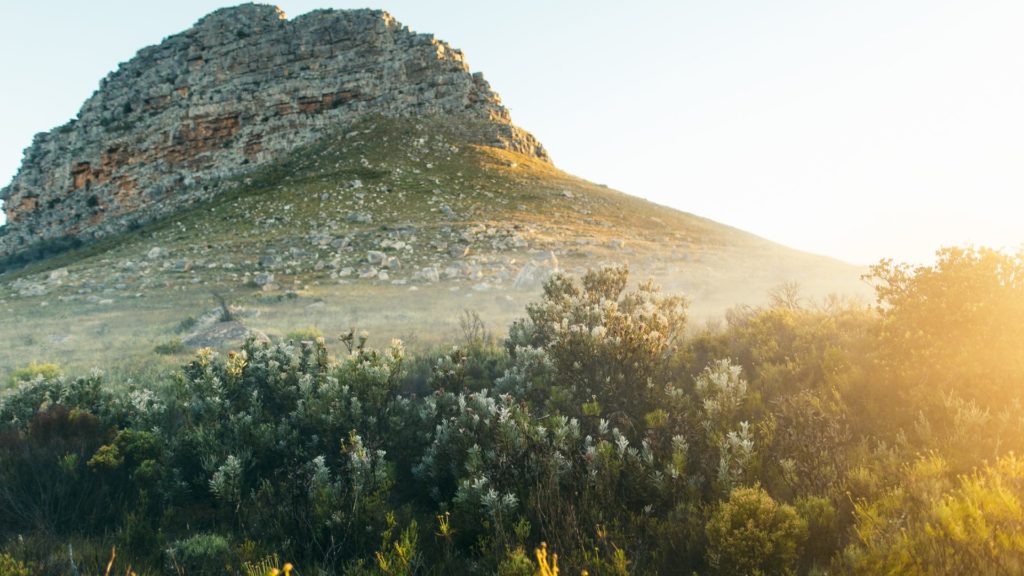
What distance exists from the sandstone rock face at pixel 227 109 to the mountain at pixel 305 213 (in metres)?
0.23

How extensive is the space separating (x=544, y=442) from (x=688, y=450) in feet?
4.94

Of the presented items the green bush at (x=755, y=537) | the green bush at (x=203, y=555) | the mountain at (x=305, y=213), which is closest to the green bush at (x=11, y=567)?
the green bush at (x=203, y=555)

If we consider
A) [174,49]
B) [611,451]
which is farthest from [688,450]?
[174,49]

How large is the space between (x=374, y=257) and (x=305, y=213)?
42.4ft

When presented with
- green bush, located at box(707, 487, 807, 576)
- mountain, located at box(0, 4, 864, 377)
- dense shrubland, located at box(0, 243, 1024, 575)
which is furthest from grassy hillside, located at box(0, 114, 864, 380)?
green bush, located at box(707, 487, 807, 576)

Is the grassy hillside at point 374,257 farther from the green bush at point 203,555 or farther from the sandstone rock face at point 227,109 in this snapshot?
the green bush at point 203,555

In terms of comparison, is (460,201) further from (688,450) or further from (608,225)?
(688,450)

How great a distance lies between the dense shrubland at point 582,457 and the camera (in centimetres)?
371

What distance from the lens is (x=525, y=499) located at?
4582mm

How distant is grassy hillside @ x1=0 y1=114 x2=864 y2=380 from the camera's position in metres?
17.3

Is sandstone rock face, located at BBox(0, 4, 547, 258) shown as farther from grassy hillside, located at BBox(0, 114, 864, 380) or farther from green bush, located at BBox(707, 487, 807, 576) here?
green bush, located at BBox(707, 487, 807, 576)

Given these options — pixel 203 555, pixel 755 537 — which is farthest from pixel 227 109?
pixel 755 537

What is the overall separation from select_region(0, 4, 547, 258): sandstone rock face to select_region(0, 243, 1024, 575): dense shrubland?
47.9 meters

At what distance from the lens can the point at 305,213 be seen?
38281mm
